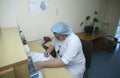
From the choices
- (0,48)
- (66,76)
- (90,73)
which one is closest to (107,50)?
(90,73)

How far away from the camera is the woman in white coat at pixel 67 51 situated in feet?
3.96

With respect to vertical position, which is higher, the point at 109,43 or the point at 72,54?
the point at 72,54

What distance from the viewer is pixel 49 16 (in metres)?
2.15

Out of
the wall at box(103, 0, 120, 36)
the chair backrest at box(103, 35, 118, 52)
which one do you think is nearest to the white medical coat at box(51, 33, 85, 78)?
the chair backrest at box(103, 35, 118, 52)

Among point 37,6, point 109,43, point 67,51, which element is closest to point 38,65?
point 67,51

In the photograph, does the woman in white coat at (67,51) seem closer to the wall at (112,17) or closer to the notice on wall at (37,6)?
the notice on wall at (37,6)

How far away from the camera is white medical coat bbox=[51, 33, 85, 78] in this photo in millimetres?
1233

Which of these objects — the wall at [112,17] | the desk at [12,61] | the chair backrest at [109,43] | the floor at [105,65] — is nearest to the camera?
the desk at [12,61]

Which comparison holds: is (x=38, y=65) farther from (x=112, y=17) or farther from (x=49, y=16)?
(x=112, y=17)

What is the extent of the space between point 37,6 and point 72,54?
1205 mm

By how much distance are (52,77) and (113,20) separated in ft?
10.6

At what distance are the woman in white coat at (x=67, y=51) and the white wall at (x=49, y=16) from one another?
2.29 feet

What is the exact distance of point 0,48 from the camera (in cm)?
81

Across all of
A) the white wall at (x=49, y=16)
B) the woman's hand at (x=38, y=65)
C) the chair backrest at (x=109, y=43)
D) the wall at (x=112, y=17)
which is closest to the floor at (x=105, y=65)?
the chair backrest at (x=109, y=43)
